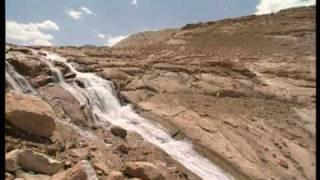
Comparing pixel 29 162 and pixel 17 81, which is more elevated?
pixel 17 81

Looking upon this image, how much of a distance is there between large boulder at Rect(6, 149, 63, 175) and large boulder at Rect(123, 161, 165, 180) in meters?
1.76

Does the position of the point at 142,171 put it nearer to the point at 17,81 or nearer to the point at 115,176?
the point at 115,176

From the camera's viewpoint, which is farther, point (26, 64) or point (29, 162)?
point (26, 64)

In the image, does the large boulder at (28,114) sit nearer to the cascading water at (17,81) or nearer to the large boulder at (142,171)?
the large boulder at (142,171)

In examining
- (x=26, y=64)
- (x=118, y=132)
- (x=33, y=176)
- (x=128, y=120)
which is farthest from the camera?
(x=128, y=120)

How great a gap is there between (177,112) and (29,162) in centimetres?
941

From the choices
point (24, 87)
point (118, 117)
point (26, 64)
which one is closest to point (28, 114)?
point (24, 87)

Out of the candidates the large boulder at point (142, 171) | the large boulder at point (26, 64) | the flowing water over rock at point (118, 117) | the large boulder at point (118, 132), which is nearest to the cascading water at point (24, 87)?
the flowing water over rock at point (118, 117)

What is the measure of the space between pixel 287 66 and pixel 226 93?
179 inches

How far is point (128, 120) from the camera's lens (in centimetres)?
1548
